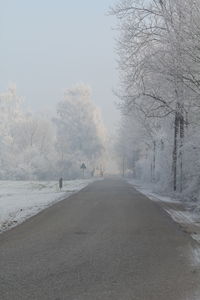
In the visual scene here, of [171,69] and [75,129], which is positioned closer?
[171,69]

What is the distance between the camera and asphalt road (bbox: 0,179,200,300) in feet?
19.6

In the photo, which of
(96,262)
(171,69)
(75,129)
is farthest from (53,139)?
(96,262)

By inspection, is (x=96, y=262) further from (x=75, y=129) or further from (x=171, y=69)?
(x=75, y=129)

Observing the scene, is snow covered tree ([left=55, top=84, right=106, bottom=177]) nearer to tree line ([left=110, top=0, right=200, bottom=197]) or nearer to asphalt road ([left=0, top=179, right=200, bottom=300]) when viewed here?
tree line ([left=110, top=0, right=200, bottom=197])

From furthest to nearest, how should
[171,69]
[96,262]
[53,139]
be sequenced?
[53,139] → [171,69] → [96,262]

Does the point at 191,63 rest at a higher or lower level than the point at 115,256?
higher

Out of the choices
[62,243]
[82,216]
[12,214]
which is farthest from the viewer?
[12,214]

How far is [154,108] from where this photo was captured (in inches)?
1155

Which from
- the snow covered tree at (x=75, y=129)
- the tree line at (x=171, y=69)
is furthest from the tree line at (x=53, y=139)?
the tree line at (x=171, y=69)

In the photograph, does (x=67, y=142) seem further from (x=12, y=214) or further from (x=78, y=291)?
(x=78, y=291)

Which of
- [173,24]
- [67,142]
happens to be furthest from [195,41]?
[67,142]

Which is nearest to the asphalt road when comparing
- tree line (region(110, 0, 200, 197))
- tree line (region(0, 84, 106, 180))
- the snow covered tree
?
tree line (region(110, 0, 200, 197))

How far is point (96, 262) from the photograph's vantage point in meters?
7.77

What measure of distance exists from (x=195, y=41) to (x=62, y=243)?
39.3ft
